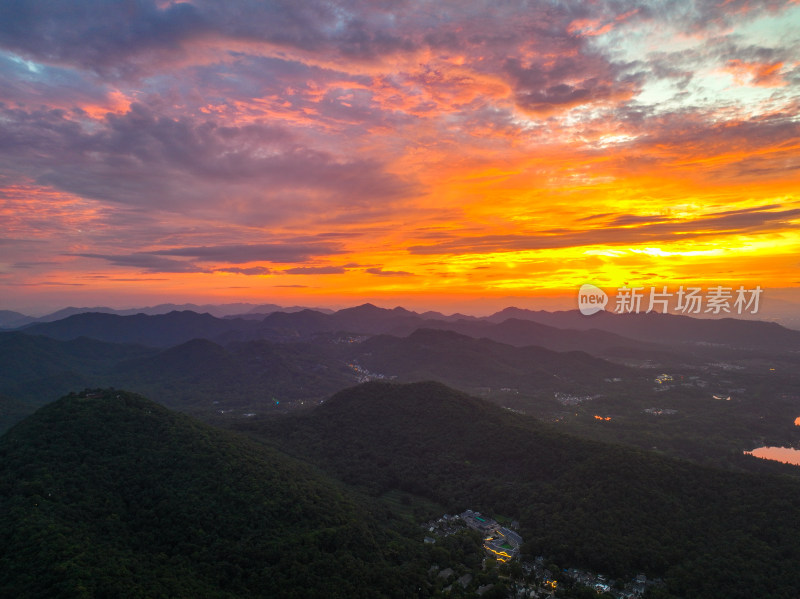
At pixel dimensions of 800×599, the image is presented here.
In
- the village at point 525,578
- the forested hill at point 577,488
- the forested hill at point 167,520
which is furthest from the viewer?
the forested hill at point 577,488

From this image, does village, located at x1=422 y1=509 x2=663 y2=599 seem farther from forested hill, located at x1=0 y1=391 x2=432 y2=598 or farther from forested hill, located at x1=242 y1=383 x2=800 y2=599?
forested hill, located at x1=0 y1=391 x2=432 y2=598

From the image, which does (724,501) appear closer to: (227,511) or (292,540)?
(292,540)

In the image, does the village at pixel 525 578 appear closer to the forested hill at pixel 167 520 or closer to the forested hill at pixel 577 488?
the forested hill at pixel 577 488

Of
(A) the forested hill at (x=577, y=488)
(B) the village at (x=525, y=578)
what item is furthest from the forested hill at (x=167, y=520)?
(A) the forested hill at (x=577, y=488)

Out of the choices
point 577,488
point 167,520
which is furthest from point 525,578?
point 167,520

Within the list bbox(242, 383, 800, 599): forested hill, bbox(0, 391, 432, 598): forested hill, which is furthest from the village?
bbox(0, 391, 432, 598): forested hill

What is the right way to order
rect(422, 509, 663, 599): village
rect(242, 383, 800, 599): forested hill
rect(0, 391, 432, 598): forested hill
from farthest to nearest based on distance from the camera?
1. rect(242, 383, 800, 599): forested hill
2. rect(422, 509, 663, 599): village
3. rect(0, 391, 432, 598): forested hill
